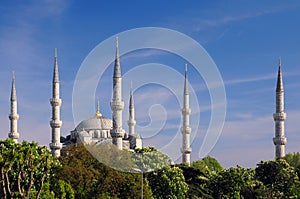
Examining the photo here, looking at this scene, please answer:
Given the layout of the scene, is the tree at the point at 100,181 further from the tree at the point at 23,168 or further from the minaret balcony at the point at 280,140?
the minaret balcony at the point at 280,140

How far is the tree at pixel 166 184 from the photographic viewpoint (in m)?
44.3

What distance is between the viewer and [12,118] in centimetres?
7356

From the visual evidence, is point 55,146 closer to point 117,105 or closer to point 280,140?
point 117,105

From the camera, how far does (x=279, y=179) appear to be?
51.5 m

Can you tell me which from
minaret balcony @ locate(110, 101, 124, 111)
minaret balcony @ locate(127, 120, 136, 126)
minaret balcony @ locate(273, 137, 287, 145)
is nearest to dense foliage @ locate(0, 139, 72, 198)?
minaret balcony @ locate(110, 101, 124, 111)

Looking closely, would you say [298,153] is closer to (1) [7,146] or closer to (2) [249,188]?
(2) [249,188]

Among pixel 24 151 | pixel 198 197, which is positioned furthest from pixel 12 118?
pixel 24 151

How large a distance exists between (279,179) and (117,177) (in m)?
19.8

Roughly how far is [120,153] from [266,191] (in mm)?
17716

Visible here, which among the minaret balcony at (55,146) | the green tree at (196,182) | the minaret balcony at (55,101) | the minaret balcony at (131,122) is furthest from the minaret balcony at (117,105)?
A: the minaret balcony at (131,122)

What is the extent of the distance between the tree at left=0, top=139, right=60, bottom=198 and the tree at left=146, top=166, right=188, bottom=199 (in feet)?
28.9

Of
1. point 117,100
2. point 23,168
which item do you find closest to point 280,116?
point 117,100

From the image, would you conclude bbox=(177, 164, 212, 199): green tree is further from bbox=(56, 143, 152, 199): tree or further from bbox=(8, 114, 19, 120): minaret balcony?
bbox=(8, 114, 19, 120): minaret balcony

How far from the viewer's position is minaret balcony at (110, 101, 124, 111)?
2327 inches
